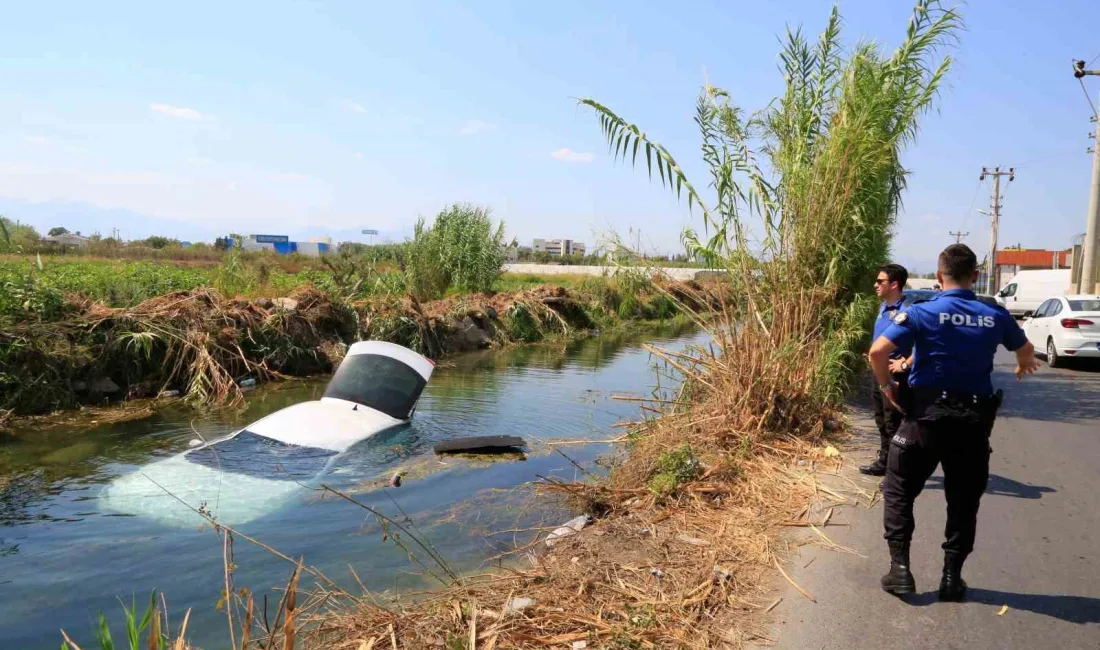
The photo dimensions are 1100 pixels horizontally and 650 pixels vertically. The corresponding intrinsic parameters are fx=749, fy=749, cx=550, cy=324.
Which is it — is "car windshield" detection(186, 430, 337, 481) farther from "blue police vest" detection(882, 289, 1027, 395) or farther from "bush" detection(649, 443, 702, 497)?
"blue police vest" detection(882, 289, 1027, 395)

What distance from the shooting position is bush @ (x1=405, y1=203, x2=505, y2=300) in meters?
24.4

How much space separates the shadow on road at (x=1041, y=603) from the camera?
3.97 metres

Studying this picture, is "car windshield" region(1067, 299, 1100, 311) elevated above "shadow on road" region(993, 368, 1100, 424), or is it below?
above

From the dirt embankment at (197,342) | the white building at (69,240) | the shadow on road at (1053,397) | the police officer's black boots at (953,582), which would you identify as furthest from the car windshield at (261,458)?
the white building at (69,240)

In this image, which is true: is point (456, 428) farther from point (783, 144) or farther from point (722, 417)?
point (783, 144)

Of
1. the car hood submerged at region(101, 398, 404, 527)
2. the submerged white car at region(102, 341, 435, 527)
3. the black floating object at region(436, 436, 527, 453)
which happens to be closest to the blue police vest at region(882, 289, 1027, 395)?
the car hood submerged at region(101, 398, 404, 527)

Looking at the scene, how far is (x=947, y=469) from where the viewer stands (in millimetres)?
4176

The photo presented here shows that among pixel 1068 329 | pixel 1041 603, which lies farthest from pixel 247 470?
pixel 1068 329

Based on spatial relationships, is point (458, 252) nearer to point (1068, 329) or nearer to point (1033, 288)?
point (1068, 329)

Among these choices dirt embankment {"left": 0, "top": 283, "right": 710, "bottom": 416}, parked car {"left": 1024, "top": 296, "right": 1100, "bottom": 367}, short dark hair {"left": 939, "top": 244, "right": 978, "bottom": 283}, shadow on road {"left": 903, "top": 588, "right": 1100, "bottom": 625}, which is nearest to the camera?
shadow on road {"left": 903, "top": 588, "right": 1100, "bottom": 625}

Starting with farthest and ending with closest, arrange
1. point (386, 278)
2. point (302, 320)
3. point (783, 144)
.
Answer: point (386, 278) → point (302, 320) → point (783, 144)

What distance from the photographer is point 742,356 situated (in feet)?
25.4

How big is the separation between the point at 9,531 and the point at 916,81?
11361 mm

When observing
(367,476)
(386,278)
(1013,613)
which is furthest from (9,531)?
(386,278)
